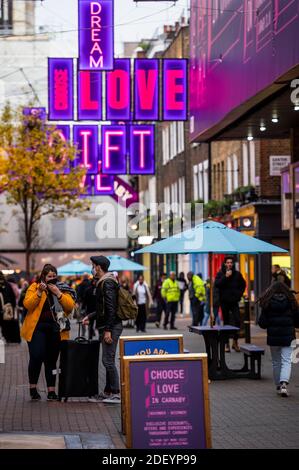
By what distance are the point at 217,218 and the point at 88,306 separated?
1467cm

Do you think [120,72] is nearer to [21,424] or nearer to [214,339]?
[214,339]

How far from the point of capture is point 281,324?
51.2 feet

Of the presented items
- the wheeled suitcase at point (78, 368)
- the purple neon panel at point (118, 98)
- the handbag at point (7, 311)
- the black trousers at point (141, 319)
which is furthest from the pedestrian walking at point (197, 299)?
the wheeled suitcase at point (78, 368)

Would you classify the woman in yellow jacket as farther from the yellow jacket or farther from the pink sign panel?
the pink sign panel

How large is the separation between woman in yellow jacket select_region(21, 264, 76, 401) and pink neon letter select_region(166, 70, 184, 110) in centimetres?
1870

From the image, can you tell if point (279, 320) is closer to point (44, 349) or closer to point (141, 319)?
point (44, 349)

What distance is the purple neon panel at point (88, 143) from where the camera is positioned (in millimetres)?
42781

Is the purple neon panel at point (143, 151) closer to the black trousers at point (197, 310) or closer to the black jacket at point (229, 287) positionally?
the black trousers at point (197, 310)

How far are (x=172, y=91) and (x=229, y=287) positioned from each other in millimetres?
11574

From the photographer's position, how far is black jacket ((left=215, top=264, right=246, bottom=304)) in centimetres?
2305

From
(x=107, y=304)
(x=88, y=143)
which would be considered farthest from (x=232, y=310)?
(x=88, y=143)

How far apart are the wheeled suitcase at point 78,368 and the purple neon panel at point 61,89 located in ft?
63.2

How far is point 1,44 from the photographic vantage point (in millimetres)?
82000

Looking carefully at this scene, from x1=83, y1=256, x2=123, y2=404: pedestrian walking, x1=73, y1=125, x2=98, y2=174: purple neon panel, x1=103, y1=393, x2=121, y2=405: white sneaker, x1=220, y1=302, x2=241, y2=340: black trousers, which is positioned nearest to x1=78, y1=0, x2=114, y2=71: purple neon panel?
x1=220, y1=302, x2=241, y2=340: black trousers
